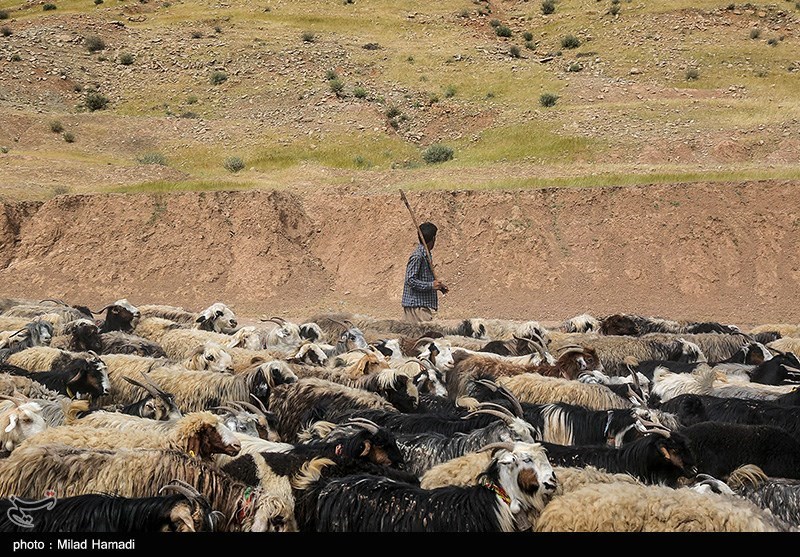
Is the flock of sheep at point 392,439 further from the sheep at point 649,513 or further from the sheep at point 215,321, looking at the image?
the sheep at point 215,321

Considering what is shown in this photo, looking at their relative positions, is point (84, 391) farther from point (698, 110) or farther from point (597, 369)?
point (698, 110)

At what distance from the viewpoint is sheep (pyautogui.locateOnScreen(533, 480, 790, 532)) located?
517 centimetres

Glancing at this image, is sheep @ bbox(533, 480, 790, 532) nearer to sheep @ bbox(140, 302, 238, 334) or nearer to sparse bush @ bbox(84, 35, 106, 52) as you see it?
sheep @ bbox(140, 302, 238, 334)

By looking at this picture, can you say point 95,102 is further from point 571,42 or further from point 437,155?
point 571,42

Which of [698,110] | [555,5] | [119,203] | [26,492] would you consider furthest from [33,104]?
[26,492]

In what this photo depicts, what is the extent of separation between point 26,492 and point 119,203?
808 inches

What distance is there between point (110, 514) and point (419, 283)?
7.46 m

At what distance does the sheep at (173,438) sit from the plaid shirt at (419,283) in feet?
18.5

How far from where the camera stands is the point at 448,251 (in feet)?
76.5

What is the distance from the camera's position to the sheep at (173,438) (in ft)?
21.8

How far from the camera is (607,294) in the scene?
21156mm

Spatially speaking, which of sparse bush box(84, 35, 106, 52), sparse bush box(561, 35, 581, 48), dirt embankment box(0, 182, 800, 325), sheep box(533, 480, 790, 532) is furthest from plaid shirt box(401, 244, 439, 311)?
sparse bush box(84, 35, 106, 52)

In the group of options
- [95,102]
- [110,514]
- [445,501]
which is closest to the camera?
[110,514]

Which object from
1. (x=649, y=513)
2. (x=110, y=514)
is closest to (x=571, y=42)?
(x=649, y=513)
